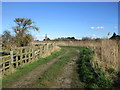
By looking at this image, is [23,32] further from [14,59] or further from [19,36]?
[14,59]

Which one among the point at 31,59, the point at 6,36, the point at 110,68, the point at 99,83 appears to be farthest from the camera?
the point at 6,36

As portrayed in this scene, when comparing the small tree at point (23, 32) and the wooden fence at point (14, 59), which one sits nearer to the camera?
the wooden fence at point (14, 59)

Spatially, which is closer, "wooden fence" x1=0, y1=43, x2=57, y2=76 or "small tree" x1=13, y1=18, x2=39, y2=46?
"wooden fence" x1=0, y1=43, x2=57, y2=76

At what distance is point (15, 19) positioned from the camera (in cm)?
2725

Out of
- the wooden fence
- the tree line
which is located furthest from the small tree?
the wooden fence

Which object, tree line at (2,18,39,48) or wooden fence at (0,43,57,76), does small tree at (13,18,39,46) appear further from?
wooden fence at (0,43,57,76)

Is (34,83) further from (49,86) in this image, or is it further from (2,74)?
(2,74)

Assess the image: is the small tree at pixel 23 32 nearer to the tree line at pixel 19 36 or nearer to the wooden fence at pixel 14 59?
the tree line at pixel 19 36

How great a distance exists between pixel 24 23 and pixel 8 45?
1237cm

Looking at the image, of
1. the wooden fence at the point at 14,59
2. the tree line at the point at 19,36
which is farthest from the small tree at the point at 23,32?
the wooden fence at the point at 14,59

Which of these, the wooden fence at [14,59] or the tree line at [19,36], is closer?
the wooden fence at [14,59]

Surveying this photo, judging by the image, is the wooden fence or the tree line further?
the tree line

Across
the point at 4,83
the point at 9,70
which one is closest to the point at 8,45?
the point at 9,70

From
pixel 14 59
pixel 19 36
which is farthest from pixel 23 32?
pixel 14 59
